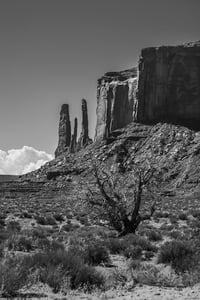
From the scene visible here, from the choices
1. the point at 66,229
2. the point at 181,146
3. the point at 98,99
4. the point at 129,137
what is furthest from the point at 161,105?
the point at 66,229

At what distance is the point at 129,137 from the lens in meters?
98.1

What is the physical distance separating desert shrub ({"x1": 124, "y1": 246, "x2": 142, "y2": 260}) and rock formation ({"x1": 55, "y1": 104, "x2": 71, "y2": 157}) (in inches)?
5014

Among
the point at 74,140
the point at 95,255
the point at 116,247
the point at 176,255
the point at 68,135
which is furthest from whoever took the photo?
the point at 68,135

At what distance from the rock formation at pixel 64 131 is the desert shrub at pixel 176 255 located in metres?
129

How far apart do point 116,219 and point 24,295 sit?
12.5m

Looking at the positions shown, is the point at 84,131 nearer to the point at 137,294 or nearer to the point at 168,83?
the point at 168,83

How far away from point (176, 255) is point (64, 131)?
140866 mm

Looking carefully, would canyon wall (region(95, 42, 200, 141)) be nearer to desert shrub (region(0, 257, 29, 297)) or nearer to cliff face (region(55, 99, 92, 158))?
cliff face (region(55, 99, 92, 158))

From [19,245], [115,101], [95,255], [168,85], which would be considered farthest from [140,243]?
[115,101]

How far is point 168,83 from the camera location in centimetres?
11081

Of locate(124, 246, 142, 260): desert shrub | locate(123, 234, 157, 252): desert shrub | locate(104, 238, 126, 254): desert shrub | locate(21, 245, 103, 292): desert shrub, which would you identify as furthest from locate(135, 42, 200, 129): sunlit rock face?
locate(21, 245, 103, 292): desert shrub

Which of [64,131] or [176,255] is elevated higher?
[64,131]

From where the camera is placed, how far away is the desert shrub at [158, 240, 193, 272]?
1263cm

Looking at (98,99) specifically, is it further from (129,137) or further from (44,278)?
(44,278)
